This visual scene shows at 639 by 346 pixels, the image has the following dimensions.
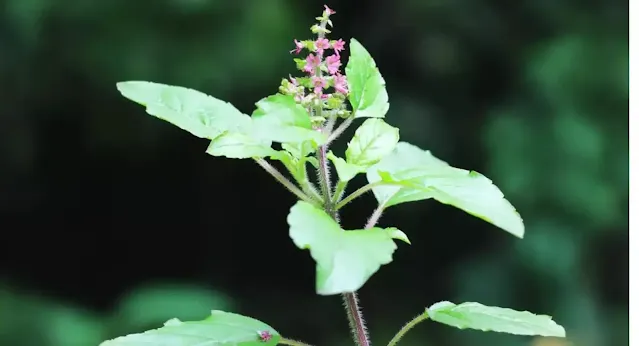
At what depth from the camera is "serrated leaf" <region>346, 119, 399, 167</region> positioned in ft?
1.78

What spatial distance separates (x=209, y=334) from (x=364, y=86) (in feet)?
0.66

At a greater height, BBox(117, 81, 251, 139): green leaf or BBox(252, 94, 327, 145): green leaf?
BBox(117, 81, 251, 139): green leaf

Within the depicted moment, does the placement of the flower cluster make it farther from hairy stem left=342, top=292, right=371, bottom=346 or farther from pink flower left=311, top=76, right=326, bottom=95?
hairy stem left=342, top=292, right=371, bottom=346

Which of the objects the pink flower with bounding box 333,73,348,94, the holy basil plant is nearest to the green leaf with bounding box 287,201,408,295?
the holy basil plant

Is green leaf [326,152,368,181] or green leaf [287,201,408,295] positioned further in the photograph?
green leaf [326,152,368,181]

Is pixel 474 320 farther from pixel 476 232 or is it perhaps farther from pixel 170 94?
pixel 476 232

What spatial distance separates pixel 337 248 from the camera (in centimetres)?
42

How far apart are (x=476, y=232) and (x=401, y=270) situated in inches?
10.6

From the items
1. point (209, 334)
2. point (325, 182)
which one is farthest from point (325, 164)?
point (209, 334)

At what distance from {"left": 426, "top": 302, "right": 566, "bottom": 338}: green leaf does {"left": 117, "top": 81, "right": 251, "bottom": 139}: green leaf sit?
19 centimetres

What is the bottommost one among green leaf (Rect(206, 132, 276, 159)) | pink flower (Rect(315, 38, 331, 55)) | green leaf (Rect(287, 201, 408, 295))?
green leaf (Rect(287, 201, 408, 295))

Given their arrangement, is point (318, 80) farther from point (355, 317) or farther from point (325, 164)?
point (355, 317)

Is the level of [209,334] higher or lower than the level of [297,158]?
lower

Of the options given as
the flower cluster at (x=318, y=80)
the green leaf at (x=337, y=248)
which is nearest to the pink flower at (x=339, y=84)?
the flower cluster at (x=318, y=80)
